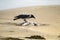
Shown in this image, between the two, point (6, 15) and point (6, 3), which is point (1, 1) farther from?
point (6, 15)

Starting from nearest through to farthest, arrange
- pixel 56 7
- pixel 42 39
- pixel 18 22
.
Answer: pixel 42 39 → pixel 18 22 → pixel 56 7

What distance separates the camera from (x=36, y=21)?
1.25 m

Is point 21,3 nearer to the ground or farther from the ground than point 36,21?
farther from the ground

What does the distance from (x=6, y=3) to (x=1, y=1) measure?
6 cm

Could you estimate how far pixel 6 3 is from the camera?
1.56 metres

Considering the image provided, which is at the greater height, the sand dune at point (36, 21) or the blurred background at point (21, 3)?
the blurred background at point (21, 3)

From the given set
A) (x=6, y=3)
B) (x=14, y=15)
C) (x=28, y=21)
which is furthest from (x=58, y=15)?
(x=6, y=3)

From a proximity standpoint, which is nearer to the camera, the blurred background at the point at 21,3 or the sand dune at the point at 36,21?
the sand dune at the point at 36,21

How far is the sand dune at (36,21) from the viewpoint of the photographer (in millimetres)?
1102

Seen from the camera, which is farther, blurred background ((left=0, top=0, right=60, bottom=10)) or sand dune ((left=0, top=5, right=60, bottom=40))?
blurred background ((left=0, top=0, right=60, bottom=10))

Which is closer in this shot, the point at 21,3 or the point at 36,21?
the point at 36,21

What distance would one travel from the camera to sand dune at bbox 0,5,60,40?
1102 mm

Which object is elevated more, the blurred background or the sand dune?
the blurred background

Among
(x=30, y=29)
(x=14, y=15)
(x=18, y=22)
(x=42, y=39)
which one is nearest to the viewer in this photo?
(x=42, y=39)
